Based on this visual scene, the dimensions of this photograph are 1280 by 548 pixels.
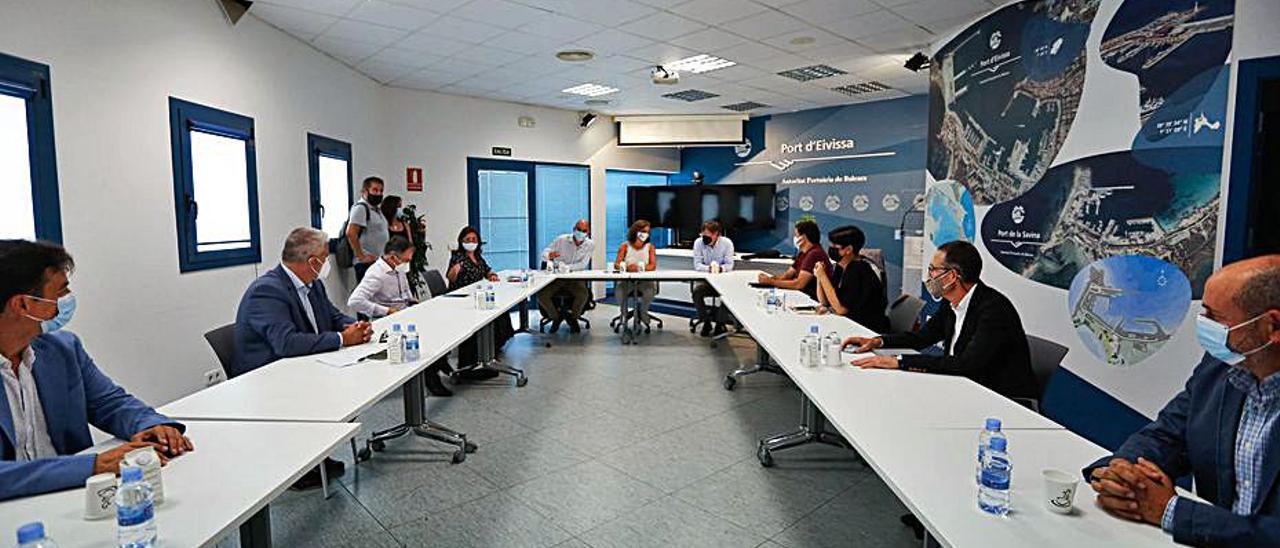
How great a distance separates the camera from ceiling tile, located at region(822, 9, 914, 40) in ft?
15.5

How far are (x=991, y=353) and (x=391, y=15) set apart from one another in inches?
180

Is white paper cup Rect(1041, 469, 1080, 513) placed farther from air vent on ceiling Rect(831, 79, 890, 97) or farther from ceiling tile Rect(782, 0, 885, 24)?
air vent on ceiling Rect(831, 79, 890, 97)

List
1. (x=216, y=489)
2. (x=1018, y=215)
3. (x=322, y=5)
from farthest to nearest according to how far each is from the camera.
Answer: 1. (x=322, y=5)
2. (x=1018, y=215)
3. (x=216, y=489)

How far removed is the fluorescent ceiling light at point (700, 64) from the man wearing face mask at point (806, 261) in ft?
6.29

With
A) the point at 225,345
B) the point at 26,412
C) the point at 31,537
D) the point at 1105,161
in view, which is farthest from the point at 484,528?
the point at 1105,161

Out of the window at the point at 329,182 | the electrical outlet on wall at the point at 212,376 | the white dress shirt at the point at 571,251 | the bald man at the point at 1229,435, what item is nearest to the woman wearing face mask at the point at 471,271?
the window at the point at 329,182

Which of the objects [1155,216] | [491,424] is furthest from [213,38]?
[1155,216]

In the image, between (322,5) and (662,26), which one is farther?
(662,26)

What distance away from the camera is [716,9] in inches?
180

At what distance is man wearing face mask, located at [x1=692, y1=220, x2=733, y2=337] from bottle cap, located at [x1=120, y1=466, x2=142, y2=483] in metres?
5.85

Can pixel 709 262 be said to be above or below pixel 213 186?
below

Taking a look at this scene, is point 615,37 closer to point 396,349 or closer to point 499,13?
point 499,13

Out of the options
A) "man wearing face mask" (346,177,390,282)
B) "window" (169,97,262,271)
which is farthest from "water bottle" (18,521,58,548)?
"man wearing face mask" (346,177,390,282)

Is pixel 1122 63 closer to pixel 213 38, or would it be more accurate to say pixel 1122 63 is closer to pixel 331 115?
pixel 213 38
